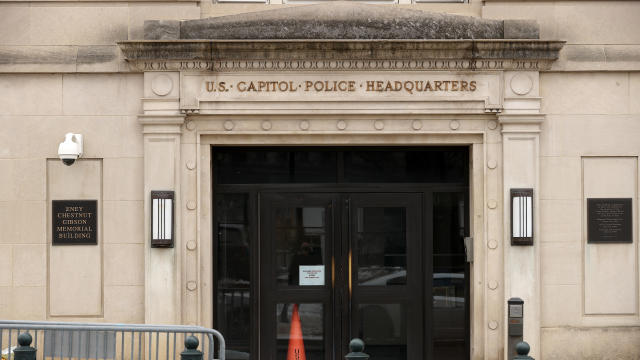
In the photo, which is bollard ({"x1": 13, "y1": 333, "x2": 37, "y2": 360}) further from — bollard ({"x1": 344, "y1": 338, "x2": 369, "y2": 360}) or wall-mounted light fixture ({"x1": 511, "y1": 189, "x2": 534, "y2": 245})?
wall-mounted light fixture ({"x1": 511, "y1": 189, "x2": 534, "y2": 245})

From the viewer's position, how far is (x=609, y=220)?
11.8m

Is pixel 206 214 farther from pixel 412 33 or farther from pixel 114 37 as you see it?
pixel 412 33

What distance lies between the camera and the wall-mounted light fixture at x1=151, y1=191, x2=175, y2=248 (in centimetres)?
1150

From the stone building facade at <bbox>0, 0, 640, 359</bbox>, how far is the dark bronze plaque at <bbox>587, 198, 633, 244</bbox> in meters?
0.03

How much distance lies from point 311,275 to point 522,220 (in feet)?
10.4

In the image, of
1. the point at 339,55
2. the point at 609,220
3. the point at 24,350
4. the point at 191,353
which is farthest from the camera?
the point at 609,220

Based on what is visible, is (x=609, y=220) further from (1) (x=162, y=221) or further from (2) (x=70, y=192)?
(2) (x=70, y=192)

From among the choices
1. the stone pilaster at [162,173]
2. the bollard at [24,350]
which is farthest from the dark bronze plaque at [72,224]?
the bollard at [24,350]

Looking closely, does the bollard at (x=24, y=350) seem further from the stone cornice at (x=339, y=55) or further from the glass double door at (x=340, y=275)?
the stone cornice at (x=339, y=55)

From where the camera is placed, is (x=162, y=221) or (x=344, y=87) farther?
(x=344, y=87)

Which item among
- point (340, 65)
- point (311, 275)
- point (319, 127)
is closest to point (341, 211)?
point (311, 275)

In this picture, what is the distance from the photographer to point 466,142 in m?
11.9

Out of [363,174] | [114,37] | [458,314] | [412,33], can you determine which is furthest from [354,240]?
[114,37]

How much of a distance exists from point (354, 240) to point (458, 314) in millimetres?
1912
